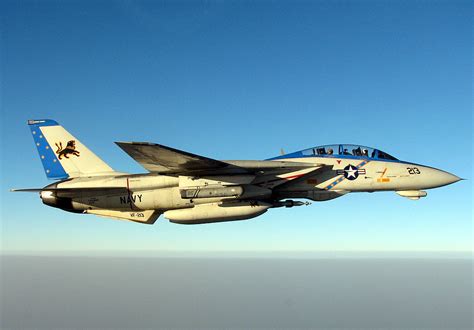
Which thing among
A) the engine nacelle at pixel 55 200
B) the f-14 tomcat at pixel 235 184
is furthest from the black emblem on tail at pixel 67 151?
the engine nacelle at pixel 55 200

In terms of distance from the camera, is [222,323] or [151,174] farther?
[222,323]

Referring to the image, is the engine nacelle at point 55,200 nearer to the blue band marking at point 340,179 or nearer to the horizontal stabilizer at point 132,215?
the horizontal stabilizer at point 132,215

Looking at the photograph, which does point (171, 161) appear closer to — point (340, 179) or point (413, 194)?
point (340, 179)

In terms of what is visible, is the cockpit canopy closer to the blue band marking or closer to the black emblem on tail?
the blue band marking

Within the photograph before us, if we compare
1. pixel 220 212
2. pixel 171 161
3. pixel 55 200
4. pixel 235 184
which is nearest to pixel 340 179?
pixel 235 184

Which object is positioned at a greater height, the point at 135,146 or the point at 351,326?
the point at 135,146

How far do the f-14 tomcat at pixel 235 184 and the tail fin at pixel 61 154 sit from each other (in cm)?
56

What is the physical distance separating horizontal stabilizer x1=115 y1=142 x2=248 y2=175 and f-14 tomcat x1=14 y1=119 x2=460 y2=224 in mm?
34

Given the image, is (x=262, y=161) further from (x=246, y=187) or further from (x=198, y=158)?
(x=198, y=158)

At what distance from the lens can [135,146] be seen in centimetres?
1109

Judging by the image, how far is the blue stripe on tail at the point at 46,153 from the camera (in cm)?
1503

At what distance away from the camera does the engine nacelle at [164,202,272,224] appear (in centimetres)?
1325

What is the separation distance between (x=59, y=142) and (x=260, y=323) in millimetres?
167787

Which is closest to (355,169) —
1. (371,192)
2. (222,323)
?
(371,192)
